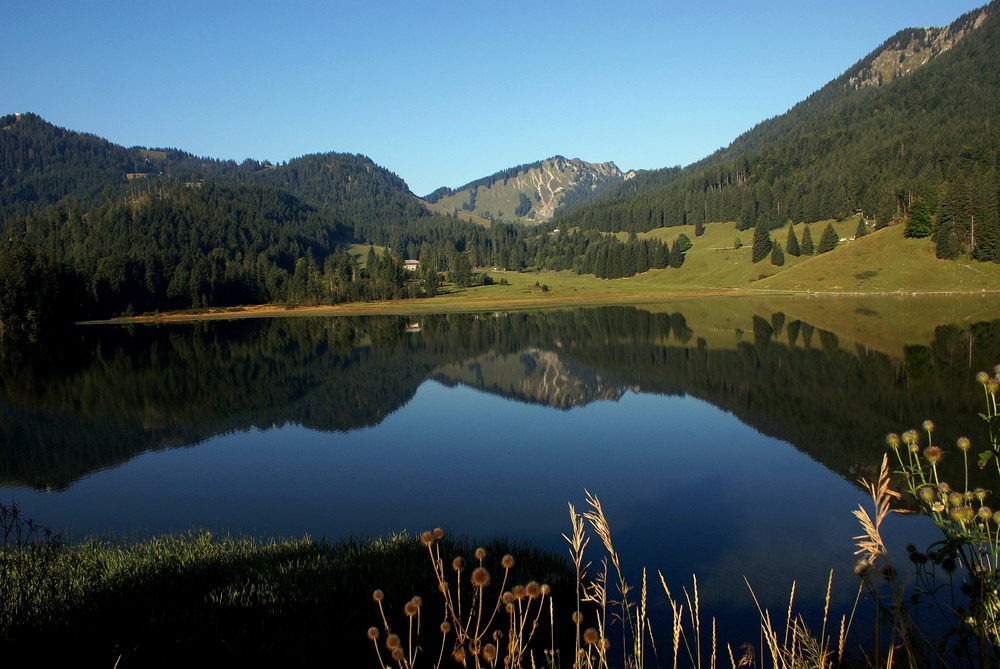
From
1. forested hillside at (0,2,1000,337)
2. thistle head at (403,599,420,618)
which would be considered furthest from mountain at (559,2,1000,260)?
thistle head at (403,599,420,618)

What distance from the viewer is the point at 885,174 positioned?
125 m

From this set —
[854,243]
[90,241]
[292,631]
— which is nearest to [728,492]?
[292,631]

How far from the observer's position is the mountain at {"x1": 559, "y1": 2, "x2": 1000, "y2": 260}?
83312 millimetres

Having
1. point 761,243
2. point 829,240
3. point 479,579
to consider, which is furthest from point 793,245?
point 479,579

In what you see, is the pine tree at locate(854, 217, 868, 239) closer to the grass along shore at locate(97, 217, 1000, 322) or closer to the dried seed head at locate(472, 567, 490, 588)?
the grass along shore at locate(97, 217, 1000, 322)

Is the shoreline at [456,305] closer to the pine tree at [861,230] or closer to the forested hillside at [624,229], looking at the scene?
the forested hillside at [624,229]

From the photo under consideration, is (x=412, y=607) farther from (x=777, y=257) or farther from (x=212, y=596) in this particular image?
(x=777, y=257)

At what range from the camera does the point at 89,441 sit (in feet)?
76.3

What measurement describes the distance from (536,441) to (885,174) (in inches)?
5264

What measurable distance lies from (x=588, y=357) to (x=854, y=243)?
77.9m

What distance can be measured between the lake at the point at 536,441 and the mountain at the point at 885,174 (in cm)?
4934

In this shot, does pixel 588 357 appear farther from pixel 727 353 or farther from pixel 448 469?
pixel 448 469

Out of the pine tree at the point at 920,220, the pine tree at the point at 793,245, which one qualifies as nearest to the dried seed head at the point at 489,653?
the pine tree at the point at 920,220

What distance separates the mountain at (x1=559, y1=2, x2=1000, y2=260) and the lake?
162ft
